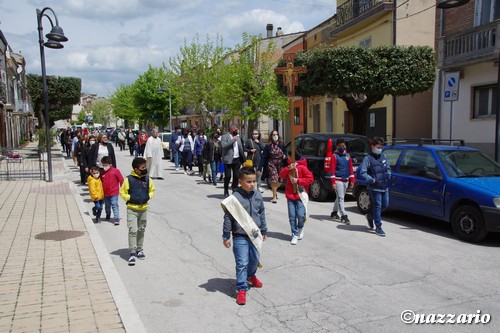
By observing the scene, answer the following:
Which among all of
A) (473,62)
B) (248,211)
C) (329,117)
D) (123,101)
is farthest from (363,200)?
(123,101)

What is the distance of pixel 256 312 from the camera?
4.66 metres

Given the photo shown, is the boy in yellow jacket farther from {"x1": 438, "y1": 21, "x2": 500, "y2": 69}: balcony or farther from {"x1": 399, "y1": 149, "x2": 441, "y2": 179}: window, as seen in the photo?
{"x1": 438, "y1": 21, "x2": 500, "y2": 69}: balcony

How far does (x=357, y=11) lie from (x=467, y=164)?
17271 millimetres

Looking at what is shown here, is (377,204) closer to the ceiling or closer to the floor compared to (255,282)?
closer to the ceiling

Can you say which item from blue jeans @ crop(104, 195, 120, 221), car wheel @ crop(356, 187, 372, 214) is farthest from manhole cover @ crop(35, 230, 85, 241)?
car wheel @ crop(356, 187, 372, 214)

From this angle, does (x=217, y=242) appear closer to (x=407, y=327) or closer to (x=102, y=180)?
(x=102, y=180)

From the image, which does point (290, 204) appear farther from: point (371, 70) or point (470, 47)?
point (470, 47)

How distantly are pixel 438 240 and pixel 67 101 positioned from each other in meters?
37.8

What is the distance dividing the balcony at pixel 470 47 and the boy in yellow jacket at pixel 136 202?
1267 centimetres

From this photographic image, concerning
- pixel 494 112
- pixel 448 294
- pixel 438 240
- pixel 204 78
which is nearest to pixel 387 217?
pixel 438 240

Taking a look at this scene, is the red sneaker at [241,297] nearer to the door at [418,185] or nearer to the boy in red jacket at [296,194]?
the boy in red jacket at [296,194]

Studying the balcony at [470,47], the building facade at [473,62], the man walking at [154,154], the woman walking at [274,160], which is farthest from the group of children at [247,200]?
the balcony at [470,47]

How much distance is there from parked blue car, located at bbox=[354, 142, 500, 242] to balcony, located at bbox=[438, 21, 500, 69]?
767cm

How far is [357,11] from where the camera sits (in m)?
23.6
